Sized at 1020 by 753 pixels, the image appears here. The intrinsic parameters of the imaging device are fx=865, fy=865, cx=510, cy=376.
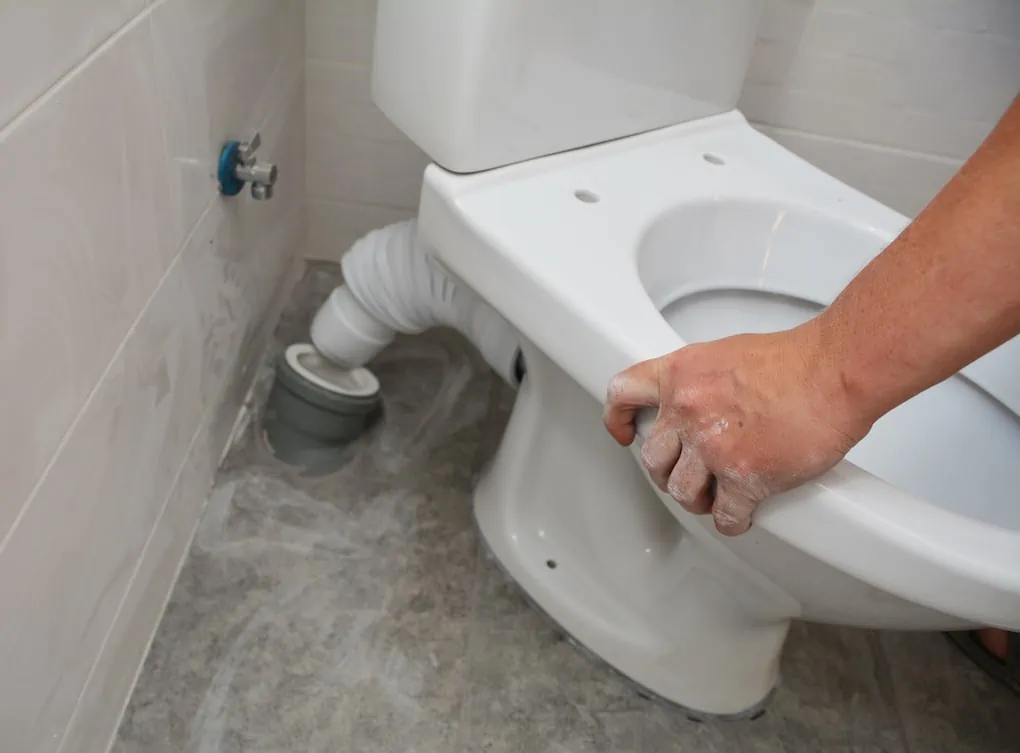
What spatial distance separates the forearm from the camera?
363 millimetres

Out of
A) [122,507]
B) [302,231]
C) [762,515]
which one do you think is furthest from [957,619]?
[302,231]

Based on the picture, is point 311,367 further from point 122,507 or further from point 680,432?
point 680,432

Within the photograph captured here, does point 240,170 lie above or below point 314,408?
above

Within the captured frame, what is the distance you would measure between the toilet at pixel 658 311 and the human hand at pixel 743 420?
0.03m

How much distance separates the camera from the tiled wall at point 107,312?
1.44 ft

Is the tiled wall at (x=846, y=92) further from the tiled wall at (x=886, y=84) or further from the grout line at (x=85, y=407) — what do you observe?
the grout line at (x=85, y=407)

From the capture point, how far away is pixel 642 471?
0.71 metres

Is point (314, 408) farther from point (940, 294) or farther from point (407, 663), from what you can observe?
point (940, 294)

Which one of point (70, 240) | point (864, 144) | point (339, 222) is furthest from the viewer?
point (339, 222)

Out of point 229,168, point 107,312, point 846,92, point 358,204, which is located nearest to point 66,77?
point 107,312

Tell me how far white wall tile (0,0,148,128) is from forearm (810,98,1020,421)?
1.30ft

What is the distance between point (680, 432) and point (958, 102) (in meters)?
0.69

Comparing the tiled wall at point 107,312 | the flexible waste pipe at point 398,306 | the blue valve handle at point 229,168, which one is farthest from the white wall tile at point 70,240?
the flexible waste pipe at point 398,306

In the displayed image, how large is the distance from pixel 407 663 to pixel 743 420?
0.48 m
